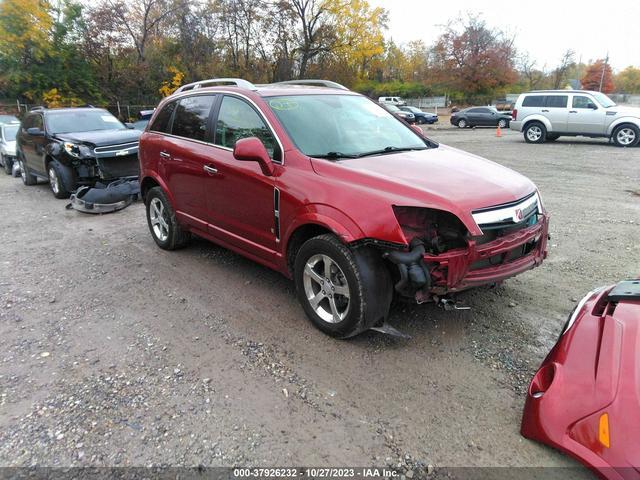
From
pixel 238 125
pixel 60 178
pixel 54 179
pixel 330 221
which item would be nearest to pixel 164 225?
pixel 238 125

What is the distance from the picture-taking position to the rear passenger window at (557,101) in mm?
16125

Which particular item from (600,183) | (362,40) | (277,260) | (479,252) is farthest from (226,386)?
(362,40)

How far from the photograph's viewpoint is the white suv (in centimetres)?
1517

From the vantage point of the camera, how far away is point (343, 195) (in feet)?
10.7

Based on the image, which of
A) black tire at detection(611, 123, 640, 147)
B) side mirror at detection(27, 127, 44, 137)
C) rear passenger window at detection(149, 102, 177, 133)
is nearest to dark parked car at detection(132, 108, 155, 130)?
side mirror at detection(27, 127, 44, 137)

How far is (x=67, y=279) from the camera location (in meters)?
4.97

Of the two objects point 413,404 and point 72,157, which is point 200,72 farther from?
point 413,404

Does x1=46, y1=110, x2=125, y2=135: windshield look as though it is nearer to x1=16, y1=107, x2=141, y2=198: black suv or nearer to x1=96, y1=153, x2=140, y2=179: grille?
x1=16, y1=107, x2=141, y2=198: black suv

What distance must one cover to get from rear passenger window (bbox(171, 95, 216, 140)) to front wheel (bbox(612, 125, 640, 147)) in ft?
50.2

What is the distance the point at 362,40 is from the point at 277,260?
39.3 meters

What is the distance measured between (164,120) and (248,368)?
134 inches

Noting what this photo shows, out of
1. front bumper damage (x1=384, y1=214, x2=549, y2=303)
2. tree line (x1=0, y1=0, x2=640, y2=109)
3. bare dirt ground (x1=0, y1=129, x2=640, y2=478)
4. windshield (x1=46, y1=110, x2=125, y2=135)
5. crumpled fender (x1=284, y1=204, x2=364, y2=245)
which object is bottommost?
bare dirt ground (x1=0, y1=129, x2=640, y2=478)

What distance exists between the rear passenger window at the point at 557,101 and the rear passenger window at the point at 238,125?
50.5ft

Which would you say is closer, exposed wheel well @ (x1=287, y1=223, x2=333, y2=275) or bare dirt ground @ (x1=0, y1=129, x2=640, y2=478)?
bare dirt ground @ (x1=0, y1=129, x2=640, y2=478)
